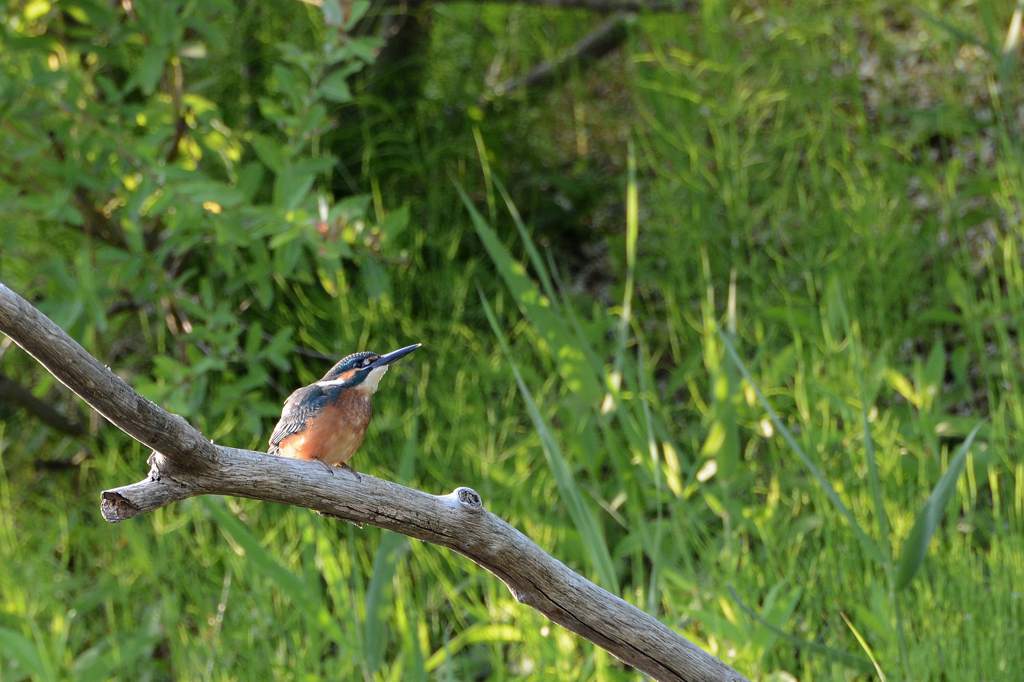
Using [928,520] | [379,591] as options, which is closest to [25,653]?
[379,591]

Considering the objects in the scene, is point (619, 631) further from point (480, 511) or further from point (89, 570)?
point (89, 570)

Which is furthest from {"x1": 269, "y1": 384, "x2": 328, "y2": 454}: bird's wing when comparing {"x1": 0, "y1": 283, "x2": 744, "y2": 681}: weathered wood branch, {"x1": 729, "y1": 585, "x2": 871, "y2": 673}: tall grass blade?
{"x1": 729, "y1": 585, "x2": 871, "y2": 673}: tall grass blade

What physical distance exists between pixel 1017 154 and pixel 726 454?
172 centimetres

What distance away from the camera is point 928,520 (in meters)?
2.38

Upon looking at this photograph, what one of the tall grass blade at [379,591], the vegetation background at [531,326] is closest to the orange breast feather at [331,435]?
the vegetation background at [531,326]

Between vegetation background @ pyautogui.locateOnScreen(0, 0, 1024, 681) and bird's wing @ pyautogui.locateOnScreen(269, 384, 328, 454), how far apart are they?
549 millimetres

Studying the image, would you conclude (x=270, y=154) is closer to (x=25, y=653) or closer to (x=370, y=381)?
(x=25, y=653)

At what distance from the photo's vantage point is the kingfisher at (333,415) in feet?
6.98

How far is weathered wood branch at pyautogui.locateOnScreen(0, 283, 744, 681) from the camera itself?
1534 mm

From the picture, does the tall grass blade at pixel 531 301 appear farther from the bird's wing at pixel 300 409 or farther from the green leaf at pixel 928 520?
the green leaf at pixel 928 520

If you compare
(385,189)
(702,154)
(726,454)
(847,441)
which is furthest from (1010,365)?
(385,189)

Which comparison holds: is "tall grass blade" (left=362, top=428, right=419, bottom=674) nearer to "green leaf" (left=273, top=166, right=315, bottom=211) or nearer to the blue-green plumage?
the blue-green plumage

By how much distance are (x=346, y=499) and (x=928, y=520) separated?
118cm

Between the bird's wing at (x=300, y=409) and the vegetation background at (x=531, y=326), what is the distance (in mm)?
549
